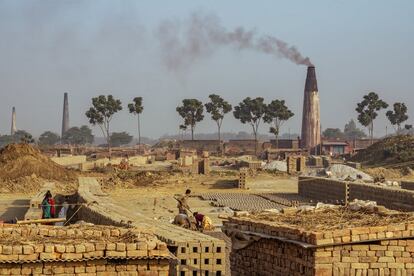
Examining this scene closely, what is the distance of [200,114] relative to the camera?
268 ft

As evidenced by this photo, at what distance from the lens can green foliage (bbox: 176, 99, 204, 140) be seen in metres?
80.8

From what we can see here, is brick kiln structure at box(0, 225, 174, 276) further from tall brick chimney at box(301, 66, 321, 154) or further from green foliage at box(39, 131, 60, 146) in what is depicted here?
green foliage at box(39, 131, 60, 146)

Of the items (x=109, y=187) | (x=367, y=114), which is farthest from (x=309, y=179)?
(x=367, y=114)

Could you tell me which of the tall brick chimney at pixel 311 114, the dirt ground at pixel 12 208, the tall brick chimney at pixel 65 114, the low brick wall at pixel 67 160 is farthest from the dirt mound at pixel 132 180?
the tall brick chimney at pixel 65 114

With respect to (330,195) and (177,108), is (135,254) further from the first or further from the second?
(177,108)

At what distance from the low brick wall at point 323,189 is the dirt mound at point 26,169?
36.7 ft

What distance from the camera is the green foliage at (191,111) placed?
80812 millimetres

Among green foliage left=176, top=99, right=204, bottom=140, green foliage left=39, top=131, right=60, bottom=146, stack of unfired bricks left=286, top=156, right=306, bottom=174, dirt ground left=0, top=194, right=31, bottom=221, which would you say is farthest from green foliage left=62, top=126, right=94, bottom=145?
dirt ground left=0, top=194, right=31, bottom=221

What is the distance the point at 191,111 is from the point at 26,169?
4595 cm

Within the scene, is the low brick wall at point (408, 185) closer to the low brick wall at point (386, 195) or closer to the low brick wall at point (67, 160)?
the low brick wall at point (386, 195)

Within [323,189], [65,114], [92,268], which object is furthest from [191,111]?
[65,114]

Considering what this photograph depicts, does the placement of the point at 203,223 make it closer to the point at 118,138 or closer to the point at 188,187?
the point at 188,187

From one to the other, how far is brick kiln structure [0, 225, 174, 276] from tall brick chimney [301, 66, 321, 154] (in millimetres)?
66996

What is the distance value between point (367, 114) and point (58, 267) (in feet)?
212
